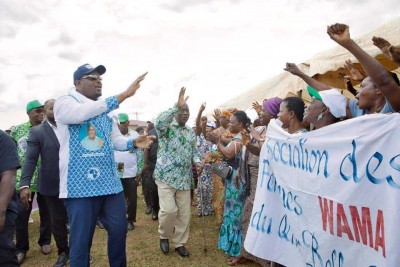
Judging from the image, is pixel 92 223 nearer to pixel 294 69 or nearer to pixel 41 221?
pixel 41 221

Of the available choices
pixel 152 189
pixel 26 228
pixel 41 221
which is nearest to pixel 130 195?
pixel 152 189

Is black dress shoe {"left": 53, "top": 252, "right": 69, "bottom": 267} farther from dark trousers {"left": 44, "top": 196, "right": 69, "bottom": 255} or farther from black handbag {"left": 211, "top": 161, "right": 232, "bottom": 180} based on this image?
black handbag {"left": 211, "top": 161, "right": 232, "bottom": 180}

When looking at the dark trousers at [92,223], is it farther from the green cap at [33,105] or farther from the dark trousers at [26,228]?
the green cap at [33,105]

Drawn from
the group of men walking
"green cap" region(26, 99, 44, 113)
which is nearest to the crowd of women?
the group of men walking

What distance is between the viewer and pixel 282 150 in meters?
3.36

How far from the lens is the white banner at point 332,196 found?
2.15 m

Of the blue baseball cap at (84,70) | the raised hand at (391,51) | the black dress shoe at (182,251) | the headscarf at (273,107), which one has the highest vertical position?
the blue baseball cap at (84,70)

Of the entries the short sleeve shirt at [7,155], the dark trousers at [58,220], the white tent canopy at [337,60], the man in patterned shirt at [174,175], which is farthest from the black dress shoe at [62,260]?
the white tent canopy at [337,60]

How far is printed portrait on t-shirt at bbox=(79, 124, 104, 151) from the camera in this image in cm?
346

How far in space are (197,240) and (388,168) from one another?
4.32m

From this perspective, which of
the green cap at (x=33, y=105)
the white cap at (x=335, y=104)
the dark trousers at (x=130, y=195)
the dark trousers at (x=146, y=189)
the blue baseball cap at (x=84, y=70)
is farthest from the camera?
the dark trousers at (x=146, y=189)

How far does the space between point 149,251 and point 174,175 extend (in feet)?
4.25

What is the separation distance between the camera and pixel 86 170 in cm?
342

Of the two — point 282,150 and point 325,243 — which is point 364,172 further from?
point 282,150
